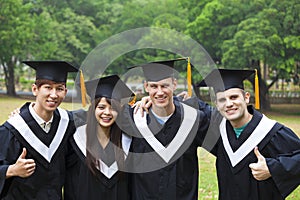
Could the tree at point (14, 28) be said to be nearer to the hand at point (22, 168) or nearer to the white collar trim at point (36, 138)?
the white collar trim at point (36, 138)

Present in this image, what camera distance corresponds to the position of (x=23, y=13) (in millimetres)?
22203

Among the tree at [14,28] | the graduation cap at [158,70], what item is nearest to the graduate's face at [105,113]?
the graduation cap at [158,70]

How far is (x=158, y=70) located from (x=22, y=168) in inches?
54.7

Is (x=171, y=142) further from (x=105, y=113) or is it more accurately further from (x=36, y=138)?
(x=36, y=138)

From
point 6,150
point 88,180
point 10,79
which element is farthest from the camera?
point 10,79

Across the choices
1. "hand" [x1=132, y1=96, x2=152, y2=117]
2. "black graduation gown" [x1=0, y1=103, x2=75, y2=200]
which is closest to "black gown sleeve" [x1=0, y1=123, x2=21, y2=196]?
"black graduation gown" [x1=0, y1=103, x2=75, y2=200]

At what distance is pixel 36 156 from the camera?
3314 mm

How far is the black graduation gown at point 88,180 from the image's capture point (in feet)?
11.3

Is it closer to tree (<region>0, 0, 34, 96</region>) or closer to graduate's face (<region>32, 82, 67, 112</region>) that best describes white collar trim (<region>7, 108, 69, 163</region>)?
graduate's face (<region>32, 82, 67, 112</region>)

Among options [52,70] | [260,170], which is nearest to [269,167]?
[260,170]

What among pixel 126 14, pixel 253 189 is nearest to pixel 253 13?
pixel 126 14

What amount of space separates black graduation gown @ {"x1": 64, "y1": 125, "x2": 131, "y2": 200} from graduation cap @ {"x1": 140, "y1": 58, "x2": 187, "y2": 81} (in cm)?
57

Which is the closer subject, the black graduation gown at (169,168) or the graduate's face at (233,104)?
the graduate's face at (233,104)

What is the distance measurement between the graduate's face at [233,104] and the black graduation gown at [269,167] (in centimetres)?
12
